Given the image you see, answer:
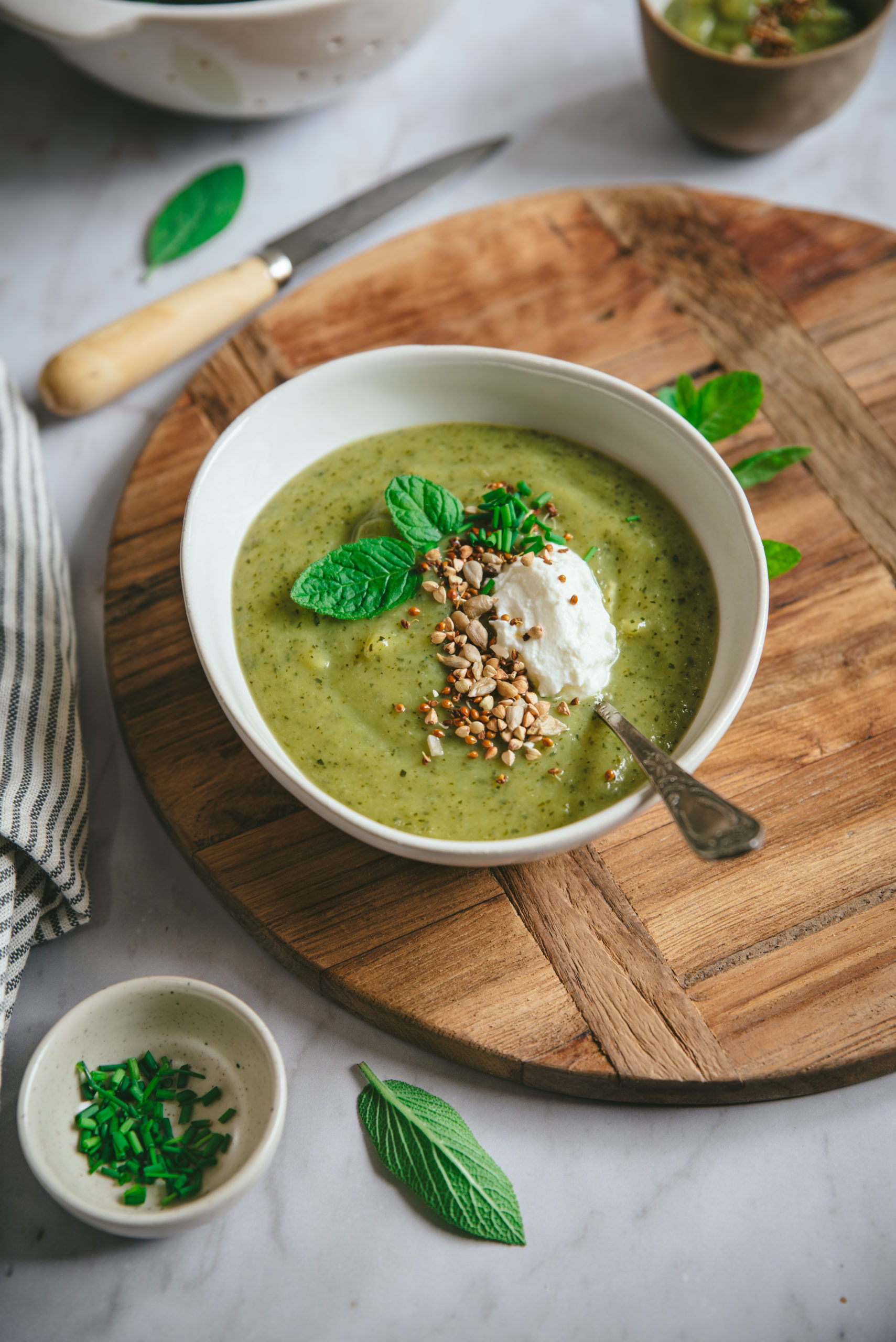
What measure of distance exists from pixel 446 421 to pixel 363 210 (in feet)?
3.02

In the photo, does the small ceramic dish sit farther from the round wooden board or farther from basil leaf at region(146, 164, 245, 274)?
basil leaf at region(146, 164, 245, 274)

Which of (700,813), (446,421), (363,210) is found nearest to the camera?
(700,813)

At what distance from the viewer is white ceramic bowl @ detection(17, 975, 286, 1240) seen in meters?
1.70

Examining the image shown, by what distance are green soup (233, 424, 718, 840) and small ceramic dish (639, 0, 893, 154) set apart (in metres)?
1.26

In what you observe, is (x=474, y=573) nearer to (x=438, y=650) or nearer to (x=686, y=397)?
(x=438, y=650)

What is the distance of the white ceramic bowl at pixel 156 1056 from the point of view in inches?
66.9

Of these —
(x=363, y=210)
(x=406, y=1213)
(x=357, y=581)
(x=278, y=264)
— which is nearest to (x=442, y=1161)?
(x=406, y=1213)

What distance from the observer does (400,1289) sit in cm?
180

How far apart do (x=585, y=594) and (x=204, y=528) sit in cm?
77

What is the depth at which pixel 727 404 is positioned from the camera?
7.79ft

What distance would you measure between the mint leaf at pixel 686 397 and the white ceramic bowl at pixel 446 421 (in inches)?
10.9

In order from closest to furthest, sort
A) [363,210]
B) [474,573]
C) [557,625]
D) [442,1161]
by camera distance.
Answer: [442,1161], [557,625], [474,573], [363,210]

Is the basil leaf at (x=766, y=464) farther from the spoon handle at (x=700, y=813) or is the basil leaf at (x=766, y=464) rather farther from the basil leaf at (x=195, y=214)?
the basil leaf at (x=195, y=214)

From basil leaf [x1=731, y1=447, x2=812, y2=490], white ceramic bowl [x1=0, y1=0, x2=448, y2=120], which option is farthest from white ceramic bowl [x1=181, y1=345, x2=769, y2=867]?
white ceramic bowl [x1=0, y1=0, x2=448, y2=120]
